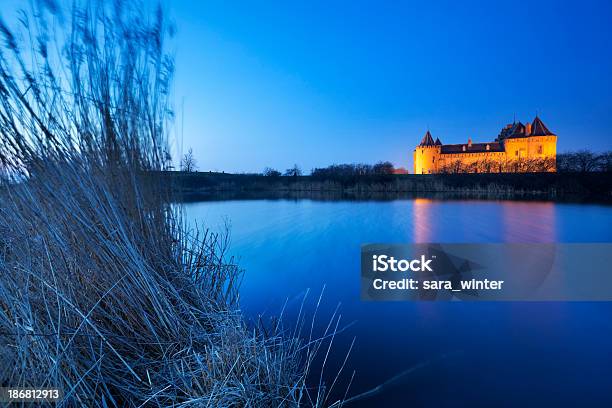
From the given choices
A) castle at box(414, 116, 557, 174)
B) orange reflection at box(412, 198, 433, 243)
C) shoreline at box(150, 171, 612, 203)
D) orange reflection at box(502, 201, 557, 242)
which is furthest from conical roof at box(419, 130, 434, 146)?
orange reflection at box(412, 198, 433, 243)

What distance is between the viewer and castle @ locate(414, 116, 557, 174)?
54844mm

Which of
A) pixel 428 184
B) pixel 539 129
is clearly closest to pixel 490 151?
pixel 539 129

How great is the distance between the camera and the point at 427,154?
7812 cm

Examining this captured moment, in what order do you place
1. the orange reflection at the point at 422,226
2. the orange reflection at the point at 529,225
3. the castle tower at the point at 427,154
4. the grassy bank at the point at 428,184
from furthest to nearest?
1. the castle tower at the point at 427,154
2. the grassy bank at the point at 428,184
3. the orange reflection at the point at 422,226
4. the orange reflection at the point at 529,225

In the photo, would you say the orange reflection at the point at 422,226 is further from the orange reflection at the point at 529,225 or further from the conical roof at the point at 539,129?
the conical roof at the point at 539,129

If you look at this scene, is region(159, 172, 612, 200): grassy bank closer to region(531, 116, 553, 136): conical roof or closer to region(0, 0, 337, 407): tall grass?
region(0, 0, 337, 407): tall grass

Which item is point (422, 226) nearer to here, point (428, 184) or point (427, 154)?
point (428, 184)

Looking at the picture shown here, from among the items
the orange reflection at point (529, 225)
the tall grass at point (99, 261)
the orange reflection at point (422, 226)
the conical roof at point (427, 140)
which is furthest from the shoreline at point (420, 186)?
the conical roof at point (427, 140)

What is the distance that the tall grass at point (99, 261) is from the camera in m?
1.60

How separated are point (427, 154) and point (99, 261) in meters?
84.2

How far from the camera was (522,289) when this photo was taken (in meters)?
5.54

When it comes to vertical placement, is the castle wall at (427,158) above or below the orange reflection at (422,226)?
above

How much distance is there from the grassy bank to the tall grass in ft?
82.7

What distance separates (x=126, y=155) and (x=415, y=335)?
12.4 ft
